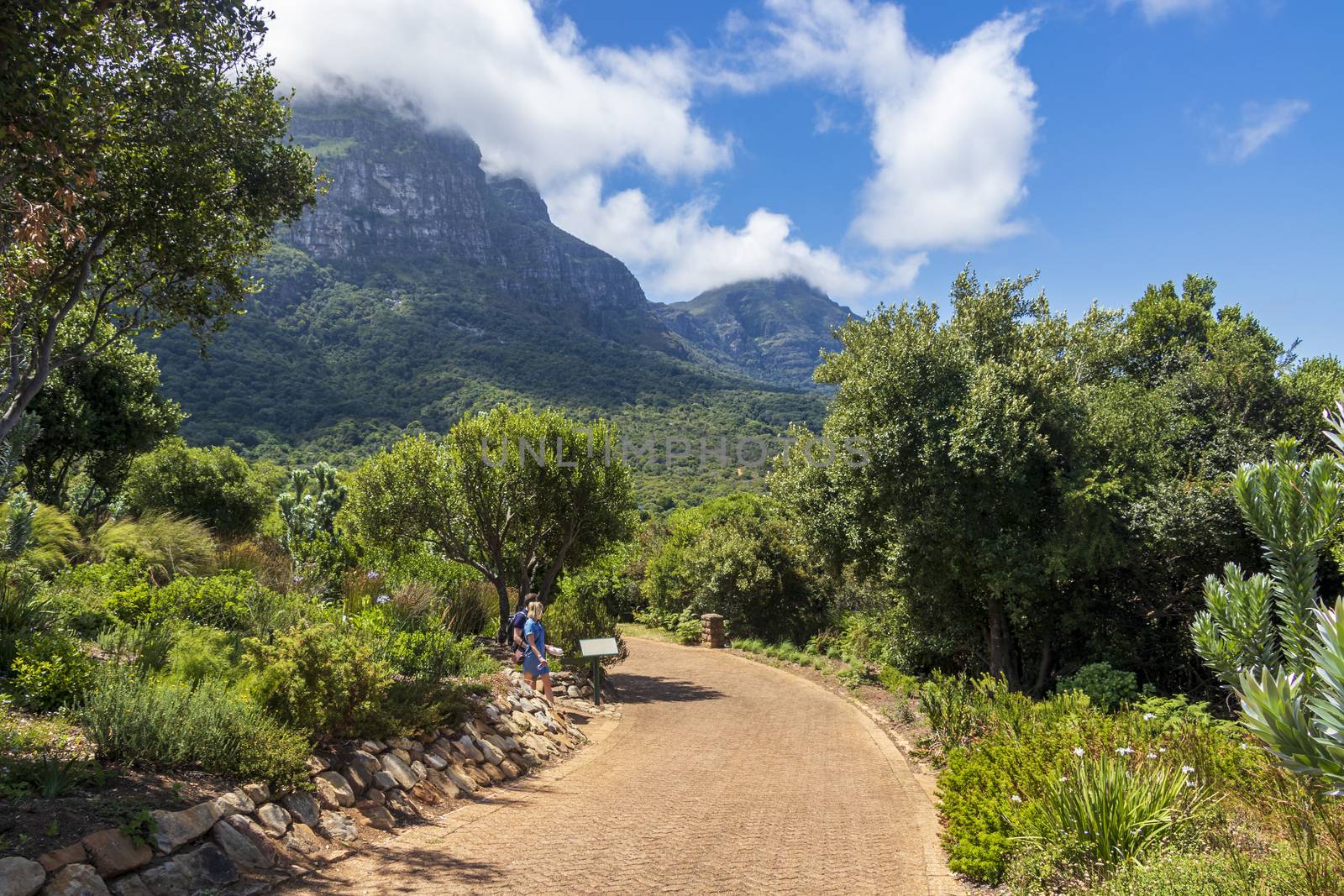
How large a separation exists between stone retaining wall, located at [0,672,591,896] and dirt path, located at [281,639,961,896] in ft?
1.02

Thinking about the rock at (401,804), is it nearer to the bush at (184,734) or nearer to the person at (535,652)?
the bush at (184,734)

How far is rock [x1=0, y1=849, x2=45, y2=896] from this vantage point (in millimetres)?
3611

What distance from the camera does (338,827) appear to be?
5695 mm

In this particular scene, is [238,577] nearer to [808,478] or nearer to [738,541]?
[808,478]

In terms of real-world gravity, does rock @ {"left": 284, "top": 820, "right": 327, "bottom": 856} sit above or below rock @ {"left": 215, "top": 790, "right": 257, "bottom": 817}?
below

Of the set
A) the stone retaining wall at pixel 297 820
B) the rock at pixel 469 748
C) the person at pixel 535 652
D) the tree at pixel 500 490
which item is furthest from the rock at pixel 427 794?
the tree at pixel 500 490

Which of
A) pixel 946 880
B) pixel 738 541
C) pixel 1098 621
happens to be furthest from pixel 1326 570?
pixel 738 541

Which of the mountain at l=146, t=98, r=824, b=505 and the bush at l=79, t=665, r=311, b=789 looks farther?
the mountain at l=146, t=98, r=824, b=505

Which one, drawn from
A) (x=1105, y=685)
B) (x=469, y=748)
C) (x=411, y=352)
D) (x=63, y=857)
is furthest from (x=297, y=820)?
(x=411, y=352)

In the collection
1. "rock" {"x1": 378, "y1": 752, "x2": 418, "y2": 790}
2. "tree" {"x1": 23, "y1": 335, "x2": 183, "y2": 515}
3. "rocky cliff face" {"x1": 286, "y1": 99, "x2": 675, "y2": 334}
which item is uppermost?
"rocky cliff face" {"x1": 286, "y1": 99, "x2": 675, "y2": 334}

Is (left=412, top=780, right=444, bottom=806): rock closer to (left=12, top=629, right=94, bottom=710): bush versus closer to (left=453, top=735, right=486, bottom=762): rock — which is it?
(left=453, top=735, right=486, bottom=762): rock

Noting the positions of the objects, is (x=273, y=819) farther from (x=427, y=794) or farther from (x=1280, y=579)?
(x=1280, y=579)

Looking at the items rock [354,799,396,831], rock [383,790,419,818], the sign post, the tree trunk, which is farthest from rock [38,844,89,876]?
the tree trunk

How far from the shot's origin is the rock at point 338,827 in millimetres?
5602
